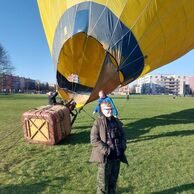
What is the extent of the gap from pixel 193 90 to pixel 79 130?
15911 centimetres

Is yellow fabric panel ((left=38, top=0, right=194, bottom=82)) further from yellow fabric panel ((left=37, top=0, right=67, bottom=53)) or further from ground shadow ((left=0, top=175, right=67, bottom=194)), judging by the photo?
ground shadow ((left=0, top=175, right=67, bottom=194))

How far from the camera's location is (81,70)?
515 inches

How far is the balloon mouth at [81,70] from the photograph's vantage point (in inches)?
391

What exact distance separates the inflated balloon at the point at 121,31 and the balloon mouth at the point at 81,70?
44 mm

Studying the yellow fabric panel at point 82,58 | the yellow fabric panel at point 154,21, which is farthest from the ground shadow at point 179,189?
the yellow fabric panel at point 82,58

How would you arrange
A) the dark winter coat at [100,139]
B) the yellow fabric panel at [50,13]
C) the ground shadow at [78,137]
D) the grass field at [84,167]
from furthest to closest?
the yellow fabric panel at [50,13], the ground shadow at [78,137], the grass field at [84,167], the dark winter coat at [100,139]

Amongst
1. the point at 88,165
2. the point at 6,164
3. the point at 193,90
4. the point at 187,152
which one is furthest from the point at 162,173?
the point at 193,90

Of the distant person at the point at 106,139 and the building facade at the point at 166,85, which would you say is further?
the building facade at the point at 166,85

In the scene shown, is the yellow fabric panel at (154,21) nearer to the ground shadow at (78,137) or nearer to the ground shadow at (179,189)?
the ground shadow at (78,137)

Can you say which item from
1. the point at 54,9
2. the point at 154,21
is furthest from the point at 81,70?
the point at 154,21

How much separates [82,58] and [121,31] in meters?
3.60

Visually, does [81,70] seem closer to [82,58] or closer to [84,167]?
[82,58]

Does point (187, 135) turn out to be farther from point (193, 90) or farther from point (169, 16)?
point (193, 90)

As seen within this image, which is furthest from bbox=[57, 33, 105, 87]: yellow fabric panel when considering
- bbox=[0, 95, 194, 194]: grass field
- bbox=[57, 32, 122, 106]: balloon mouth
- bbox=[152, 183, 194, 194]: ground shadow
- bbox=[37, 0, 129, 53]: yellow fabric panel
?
bbox=[152, 183, 194, 194]: ground shadow
